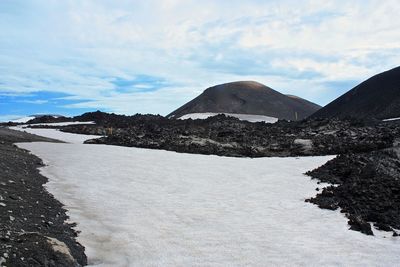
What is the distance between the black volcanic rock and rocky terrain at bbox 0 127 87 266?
83.1 metres

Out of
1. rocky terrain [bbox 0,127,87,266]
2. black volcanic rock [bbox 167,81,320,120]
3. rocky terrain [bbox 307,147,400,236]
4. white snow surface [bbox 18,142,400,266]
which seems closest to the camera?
rocky terrain [bbox 0,127,87,266]

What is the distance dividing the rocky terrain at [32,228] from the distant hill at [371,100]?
201 feet

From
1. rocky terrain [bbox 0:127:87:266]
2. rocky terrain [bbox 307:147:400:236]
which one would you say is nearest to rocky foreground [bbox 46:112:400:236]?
rocky terrain [bbox 307:147:400:236]

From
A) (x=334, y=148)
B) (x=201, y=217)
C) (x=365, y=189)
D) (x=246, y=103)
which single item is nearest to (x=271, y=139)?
(x=334, y=148)

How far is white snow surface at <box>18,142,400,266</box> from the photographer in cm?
741

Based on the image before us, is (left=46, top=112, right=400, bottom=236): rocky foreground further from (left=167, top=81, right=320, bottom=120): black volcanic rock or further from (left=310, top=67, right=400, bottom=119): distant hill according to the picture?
(left=167, top=81, right=320, bottom=120): black volcanic rock

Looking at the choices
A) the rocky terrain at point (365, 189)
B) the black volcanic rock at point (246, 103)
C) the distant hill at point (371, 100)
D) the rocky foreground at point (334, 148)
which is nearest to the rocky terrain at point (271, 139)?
the rocky foreground at point (334, 148)

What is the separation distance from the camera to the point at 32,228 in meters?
7.15

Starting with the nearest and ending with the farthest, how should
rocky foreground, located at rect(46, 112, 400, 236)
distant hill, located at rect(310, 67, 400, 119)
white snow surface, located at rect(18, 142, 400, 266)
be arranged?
white snow surface, located at rect(18, 142, 400, 266) < rocky foreground, located at rect(46, 112, 400, 236) < distant hill, located at rect(310, 67, 400, 119)

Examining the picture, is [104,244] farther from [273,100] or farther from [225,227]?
[273,100]

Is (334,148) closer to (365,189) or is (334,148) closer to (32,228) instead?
(365,189)

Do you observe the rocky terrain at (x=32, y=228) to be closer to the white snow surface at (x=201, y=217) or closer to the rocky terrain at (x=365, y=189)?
the white snow surface at (x=201, y=217)

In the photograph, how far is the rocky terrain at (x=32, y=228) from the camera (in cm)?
586

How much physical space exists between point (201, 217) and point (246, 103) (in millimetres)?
93091
